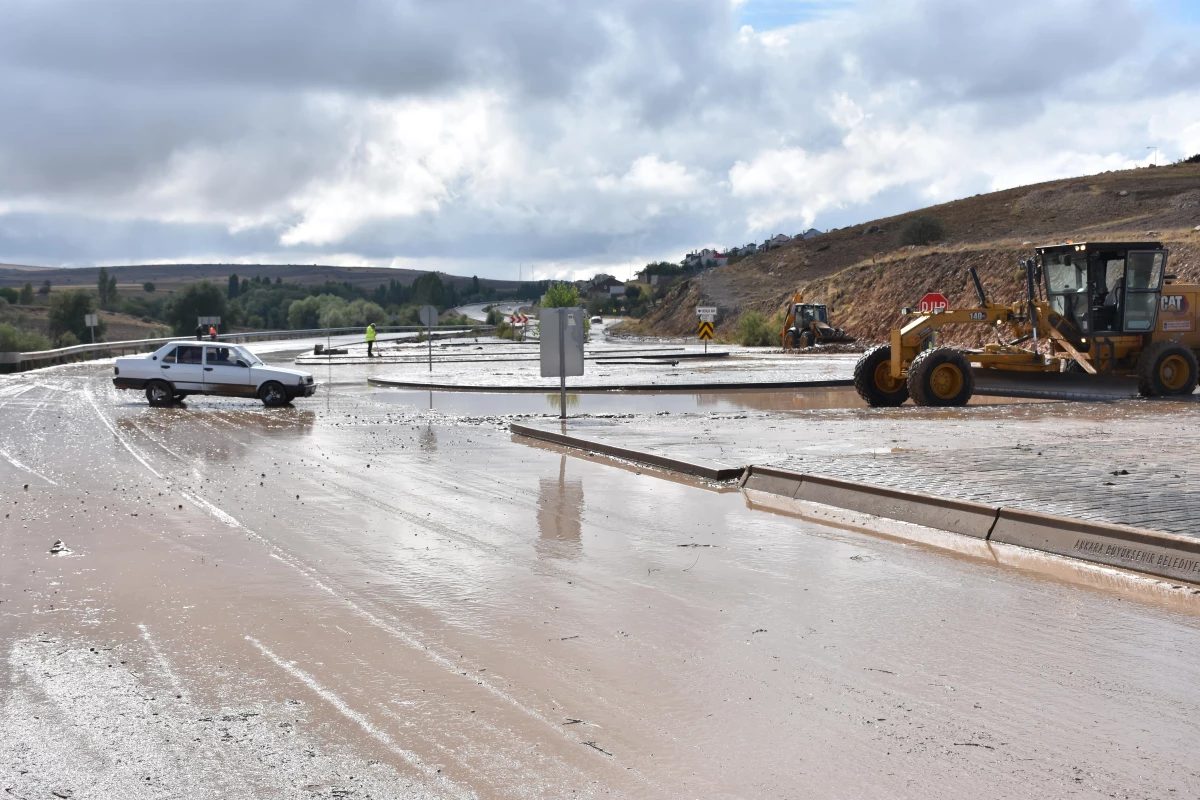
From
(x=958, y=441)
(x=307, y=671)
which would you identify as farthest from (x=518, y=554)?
(x=958, y=441)

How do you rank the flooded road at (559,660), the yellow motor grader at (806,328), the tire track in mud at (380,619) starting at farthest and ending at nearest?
the yellow motor grader at (806,328)
the tire track in mud at (380,619)
the flooded road at (559,660)

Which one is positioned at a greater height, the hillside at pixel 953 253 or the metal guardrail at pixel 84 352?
the hillside at pixel 953 253

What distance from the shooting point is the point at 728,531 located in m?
10.4

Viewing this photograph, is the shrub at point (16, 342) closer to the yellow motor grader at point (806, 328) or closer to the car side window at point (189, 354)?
the yellow motor grader at point (806, 328)

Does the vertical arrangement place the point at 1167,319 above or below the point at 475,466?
above

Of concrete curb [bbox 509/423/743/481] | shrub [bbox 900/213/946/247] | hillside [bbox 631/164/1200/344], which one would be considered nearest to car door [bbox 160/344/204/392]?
concrete curb [bbox 509/423/743/481]

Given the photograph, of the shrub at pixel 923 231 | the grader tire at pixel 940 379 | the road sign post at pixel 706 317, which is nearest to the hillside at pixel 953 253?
the shrub at pixel 923 231

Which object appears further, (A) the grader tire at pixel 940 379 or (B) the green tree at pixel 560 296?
(B) the green tree at pixel 560 296

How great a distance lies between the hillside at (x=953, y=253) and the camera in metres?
70.5

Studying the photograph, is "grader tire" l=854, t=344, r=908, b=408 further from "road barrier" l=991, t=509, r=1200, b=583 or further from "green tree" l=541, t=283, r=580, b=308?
"green tree" l=541, t=283, r=580, b=308

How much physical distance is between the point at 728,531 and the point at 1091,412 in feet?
43.9

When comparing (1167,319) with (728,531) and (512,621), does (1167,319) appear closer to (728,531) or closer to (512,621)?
(728,531)

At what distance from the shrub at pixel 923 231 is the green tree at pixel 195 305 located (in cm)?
10299

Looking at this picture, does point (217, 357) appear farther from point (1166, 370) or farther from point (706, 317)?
point (706, 317)
